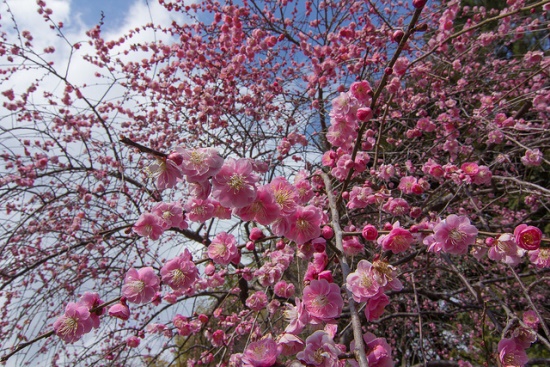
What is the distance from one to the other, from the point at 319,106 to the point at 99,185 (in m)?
2.70

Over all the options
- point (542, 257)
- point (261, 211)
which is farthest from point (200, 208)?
point (542, 257)

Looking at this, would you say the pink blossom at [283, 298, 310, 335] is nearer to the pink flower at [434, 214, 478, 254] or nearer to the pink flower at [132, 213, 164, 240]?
the pink flower at [434, 214, 478, 254]

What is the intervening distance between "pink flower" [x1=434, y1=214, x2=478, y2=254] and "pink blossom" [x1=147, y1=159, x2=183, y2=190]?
0.97 meters

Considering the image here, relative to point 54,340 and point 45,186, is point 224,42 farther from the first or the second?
point 54,340

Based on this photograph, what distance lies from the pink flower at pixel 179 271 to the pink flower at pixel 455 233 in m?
1.04

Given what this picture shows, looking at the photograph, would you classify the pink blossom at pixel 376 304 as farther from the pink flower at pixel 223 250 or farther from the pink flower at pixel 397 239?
the pink flower at pixel 223 250

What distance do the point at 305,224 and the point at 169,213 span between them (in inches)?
25.7

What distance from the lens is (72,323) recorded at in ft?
4.65

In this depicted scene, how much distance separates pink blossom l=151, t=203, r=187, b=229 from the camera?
1.61 m

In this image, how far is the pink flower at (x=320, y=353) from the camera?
1090mm

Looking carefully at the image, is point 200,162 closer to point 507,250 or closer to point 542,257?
point 507,250

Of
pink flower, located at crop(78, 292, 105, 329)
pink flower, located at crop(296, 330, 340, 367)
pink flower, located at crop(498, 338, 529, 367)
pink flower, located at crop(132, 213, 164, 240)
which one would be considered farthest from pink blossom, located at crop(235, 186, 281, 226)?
pink flower, located at crop(498, 338, 529, 367)

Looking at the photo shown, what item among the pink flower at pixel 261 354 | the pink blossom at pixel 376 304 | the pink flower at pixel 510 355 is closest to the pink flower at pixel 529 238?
the pink flower at pixel 510 355

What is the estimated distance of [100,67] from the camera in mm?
4383
